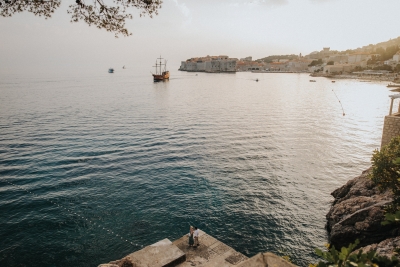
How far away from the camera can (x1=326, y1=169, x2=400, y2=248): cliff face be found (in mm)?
14789

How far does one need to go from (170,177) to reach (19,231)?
39.9 ft

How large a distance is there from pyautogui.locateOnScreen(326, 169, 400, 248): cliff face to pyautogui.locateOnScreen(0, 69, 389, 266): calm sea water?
123 cm

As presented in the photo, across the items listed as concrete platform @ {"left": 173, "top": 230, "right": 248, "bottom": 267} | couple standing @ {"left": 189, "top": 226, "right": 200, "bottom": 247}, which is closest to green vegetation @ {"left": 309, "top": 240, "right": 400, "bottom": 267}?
concrete platform @ {"left": 173, "top": 230, "right": 248, "bottom": 267}

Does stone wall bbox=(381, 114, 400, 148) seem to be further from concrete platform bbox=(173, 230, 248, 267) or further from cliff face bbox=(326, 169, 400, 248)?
concrete platform bbox=(173, 230, 248, 267)

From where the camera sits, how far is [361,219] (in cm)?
1579

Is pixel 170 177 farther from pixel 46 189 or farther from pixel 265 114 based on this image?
pixel 265 114

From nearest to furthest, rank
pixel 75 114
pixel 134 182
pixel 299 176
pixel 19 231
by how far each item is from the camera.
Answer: pixel 19 231, pixel 134 182, pixel 299 176, pixel 75 114

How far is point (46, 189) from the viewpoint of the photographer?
2228cm

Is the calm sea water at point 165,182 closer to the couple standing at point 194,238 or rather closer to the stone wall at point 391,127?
the couple standing at point 194,238

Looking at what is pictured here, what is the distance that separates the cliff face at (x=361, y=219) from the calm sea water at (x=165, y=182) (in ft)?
4.02

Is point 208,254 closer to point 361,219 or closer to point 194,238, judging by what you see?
point 194,238

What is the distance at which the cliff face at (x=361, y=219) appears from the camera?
14.8 metres

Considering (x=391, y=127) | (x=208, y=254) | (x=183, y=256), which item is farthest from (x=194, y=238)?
(x=391, y=127)

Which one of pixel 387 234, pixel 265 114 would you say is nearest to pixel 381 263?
pixel 387 234
